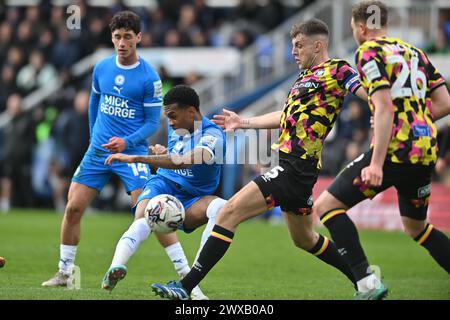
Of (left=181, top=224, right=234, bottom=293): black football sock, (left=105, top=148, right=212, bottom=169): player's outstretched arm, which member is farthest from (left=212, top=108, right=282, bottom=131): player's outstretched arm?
(left=181, top=224, right=234, bottom=293): black football sock

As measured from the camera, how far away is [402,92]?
26.1ft

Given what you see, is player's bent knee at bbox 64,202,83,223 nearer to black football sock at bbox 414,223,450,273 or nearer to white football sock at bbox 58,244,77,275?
white football sock at bbox 58,244,77,275

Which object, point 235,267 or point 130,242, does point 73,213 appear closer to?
point 130,242

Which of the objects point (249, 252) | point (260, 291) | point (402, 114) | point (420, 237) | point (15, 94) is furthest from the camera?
point (15, 94)

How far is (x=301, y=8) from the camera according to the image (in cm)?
2545

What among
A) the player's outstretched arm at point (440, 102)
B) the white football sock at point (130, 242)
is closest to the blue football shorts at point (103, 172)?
the white football sock at point (130, 242)

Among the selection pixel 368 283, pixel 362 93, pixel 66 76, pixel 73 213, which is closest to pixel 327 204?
pixel 368 283

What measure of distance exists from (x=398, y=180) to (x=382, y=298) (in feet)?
3.23

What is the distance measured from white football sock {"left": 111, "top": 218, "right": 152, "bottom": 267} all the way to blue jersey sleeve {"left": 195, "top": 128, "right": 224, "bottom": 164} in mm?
849

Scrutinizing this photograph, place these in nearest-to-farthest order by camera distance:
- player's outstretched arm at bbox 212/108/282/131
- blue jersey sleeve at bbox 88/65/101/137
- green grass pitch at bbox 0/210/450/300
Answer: player's outstretched arm at bbox 212/108/282/131 → green grass pitch at bbox 0/210/450/300 → blue jersey sleeve at bbox 88/65/101/137

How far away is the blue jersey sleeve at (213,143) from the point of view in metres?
8.91

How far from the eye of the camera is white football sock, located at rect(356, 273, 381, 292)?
802 cm
